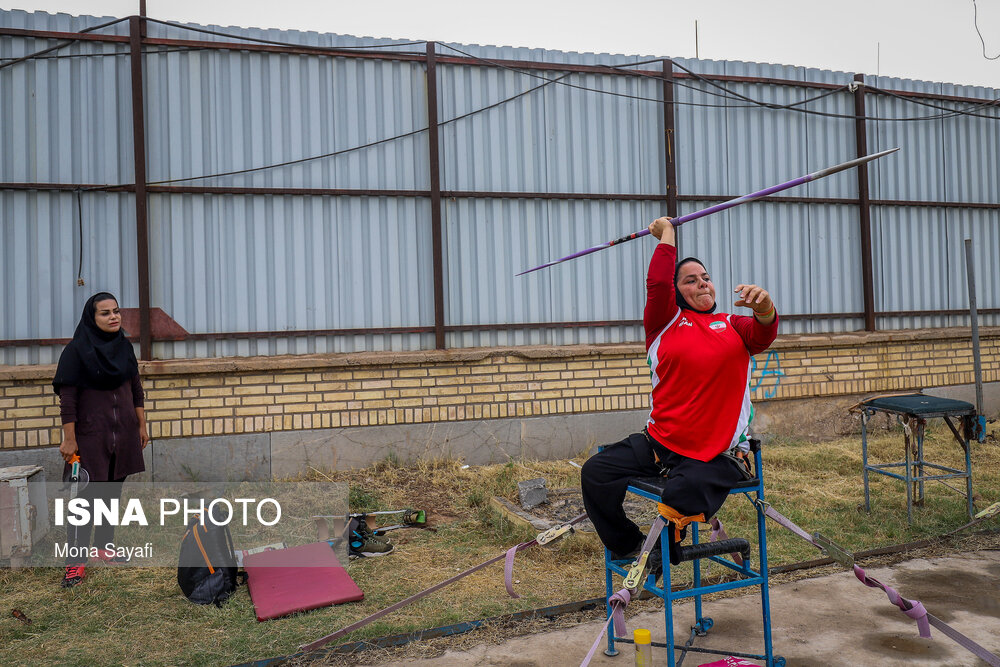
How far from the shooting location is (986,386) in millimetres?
9898

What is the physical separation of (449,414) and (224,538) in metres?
3.23

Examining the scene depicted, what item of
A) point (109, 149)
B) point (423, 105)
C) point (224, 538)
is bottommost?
point (224, 538)

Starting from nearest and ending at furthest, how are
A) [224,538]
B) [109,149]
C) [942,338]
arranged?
[224,538] < [109,149] < [942,338]

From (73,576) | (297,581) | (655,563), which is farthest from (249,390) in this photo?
(655,563)

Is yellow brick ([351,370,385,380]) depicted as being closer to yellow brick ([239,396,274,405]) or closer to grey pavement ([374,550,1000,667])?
yellow brick ([239,396,274,405])

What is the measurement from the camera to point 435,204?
7.77m

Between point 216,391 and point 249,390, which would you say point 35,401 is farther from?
point 249,390

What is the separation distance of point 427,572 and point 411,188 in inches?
165

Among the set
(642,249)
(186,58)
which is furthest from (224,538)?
(642,249)

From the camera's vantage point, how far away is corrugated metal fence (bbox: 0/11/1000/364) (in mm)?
6996

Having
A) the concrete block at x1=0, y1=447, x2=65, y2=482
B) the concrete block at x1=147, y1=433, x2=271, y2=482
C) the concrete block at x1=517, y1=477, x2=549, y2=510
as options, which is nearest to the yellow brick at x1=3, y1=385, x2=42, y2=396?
the concrete block at x1=0, y1=447, x2=65, y2=482

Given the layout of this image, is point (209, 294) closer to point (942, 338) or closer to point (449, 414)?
point (449, 414)

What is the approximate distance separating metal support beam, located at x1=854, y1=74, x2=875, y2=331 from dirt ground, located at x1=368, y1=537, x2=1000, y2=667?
5.12m

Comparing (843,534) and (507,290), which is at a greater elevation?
(507,290)
